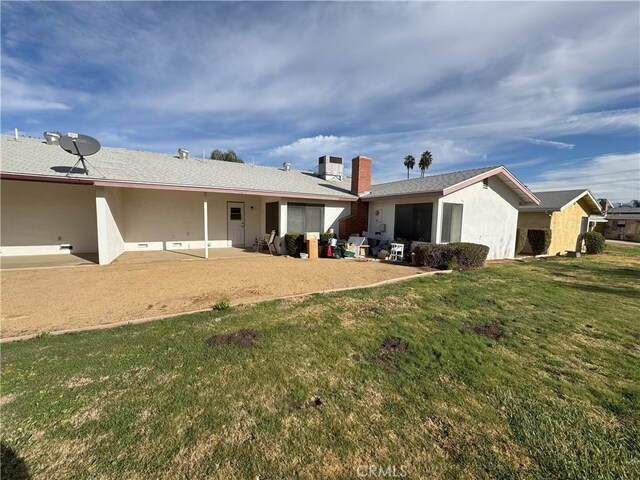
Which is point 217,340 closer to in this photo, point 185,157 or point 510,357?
point 510,357

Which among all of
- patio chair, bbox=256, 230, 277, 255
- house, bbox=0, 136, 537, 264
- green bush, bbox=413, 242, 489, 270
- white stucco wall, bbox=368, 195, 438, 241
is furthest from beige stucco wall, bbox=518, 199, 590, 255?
patio chair, bbox=256, 230, 277, 255

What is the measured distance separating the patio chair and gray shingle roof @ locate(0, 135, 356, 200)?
2123 millimetres

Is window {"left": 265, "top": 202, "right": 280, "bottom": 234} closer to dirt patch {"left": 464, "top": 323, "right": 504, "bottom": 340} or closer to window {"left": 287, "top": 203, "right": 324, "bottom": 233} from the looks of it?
window {"left": 287, "top": 203, "right": 324, "bottom": 233}

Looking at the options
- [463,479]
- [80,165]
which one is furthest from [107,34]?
[463,479]

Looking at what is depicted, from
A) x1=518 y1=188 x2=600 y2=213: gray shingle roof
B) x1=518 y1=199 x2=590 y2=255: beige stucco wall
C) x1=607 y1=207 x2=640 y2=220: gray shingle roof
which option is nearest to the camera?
x1=518 y1=188 x2=600 y2=213: gray shingle roof

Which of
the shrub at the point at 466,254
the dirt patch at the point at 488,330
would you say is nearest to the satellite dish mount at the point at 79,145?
the dirt patch at the point at 488,330

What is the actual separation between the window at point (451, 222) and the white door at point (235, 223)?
33.2ft

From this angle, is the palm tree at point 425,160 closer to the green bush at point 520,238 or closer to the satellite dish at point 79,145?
the green bush at point 520,238

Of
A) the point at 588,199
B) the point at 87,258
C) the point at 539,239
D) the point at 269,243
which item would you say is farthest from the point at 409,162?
the point at 87,258

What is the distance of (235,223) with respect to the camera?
14664mm

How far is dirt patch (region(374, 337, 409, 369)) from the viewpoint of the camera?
3381 millimetres

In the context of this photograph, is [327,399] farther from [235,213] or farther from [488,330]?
[235,213]

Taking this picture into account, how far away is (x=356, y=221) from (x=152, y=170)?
9643 millimetres

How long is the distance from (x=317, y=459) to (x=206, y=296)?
15.6 ft
